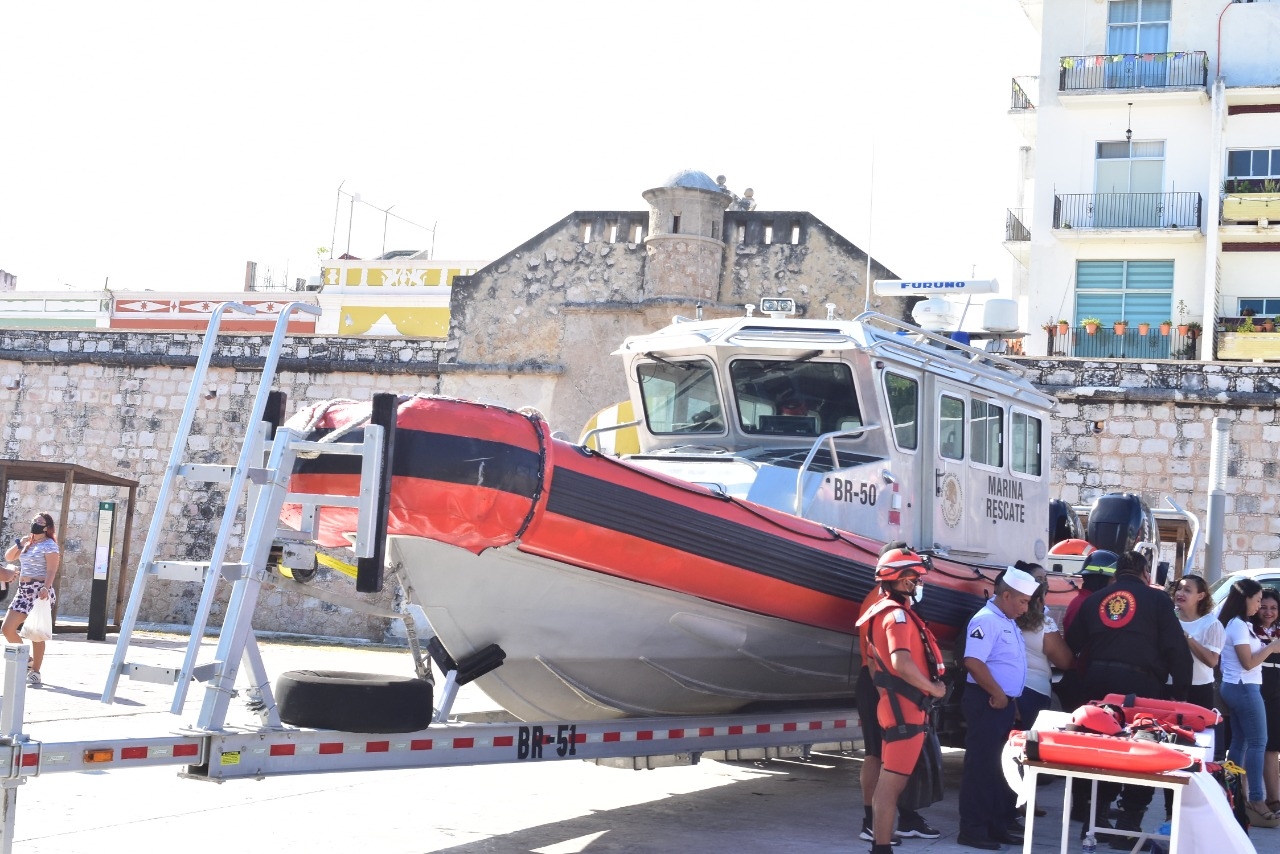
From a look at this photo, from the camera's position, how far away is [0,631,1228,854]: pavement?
647 centimetres

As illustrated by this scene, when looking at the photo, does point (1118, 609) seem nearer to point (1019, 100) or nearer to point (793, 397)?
point (793, 397)

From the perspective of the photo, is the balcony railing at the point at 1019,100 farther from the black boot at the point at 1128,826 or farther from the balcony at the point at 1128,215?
the black boot at the point at 1128,826

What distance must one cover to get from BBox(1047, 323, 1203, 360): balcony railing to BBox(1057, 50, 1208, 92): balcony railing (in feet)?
16.3

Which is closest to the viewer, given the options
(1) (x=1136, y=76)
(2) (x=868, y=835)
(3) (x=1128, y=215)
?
(2) (x=868, y=835)

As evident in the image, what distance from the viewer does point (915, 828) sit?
7.12 meters

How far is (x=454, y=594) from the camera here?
6.17 m

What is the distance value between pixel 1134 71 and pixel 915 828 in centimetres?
2470

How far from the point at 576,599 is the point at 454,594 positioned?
602 millimetres

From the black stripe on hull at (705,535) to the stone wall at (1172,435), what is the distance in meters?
9.82

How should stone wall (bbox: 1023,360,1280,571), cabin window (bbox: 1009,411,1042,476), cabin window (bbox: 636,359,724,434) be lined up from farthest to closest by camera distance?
stone wall (bbox: 1023,360,1280,571) < cabin window (bbox: 1009,411,1042,476) < cabin window (bbox: 636,359,724,434)

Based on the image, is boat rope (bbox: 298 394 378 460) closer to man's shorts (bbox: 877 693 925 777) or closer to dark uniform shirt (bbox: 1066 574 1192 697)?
man's shorts (bbox: 877 693 925 777)

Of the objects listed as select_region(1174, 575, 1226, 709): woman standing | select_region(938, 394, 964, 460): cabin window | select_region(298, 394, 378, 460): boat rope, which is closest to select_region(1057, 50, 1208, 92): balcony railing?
select_region(938, 394, 964, 460): cabin window

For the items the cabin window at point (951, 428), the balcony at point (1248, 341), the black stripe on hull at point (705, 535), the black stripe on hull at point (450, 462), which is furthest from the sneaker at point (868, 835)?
the balcony at point (1248, 341)

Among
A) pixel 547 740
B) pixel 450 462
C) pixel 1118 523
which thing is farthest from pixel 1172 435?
pixel 450 462
